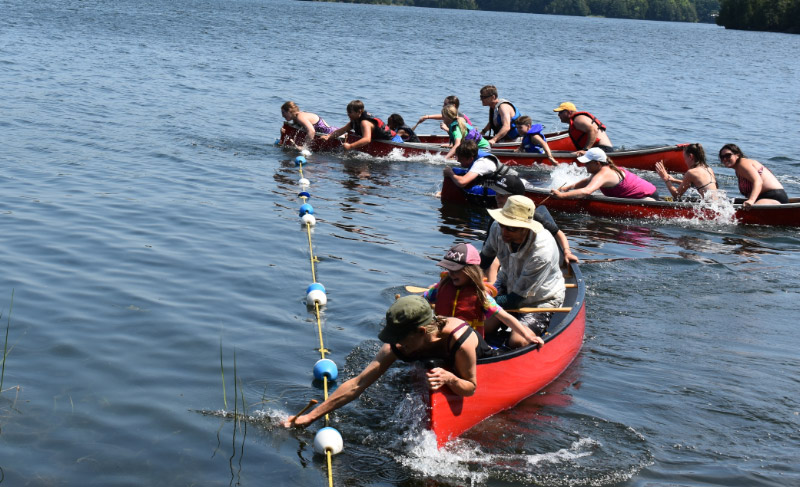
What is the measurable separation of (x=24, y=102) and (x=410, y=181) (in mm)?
11502

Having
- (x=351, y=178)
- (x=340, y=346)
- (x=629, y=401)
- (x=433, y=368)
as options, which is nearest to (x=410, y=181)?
(x=351, y=178)

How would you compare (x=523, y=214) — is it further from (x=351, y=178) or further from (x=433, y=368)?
(x=351, y=178)

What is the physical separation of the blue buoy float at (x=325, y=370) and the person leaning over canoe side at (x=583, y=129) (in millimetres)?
10074

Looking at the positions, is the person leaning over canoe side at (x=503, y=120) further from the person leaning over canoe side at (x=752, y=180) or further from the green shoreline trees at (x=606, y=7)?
the green shoreline trees at (x=606, y=7)

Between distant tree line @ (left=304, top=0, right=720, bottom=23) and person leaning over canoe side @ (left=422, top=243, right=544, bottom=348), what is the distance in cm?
16222

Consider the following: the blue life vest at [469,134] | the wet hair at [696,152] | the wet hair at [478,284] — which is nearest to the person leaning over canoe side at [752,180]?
the wet hair at [696,152]

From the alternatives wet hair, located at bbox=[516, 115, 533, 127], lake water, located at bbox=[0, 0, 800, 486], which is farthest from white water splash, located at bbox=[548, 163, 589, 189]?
wet hair, located at bbox=[516, 115, 533, 127]

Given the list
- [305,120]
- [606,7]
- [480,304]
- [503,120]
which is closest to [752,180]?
[503,120]

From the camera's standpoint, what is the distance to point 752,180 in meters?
13.0

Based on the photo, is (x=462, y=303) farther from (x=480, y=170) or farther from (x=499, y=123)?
(x=499, y=123)

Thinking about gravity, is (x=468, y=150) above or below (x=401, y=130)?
above

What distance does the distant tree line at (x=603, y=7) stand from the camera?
537 ft

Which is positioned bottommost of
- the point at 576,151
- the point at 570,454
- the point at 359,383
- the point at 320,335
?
the point at 570,454

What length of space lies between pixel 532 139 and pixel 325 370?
10.7 m
